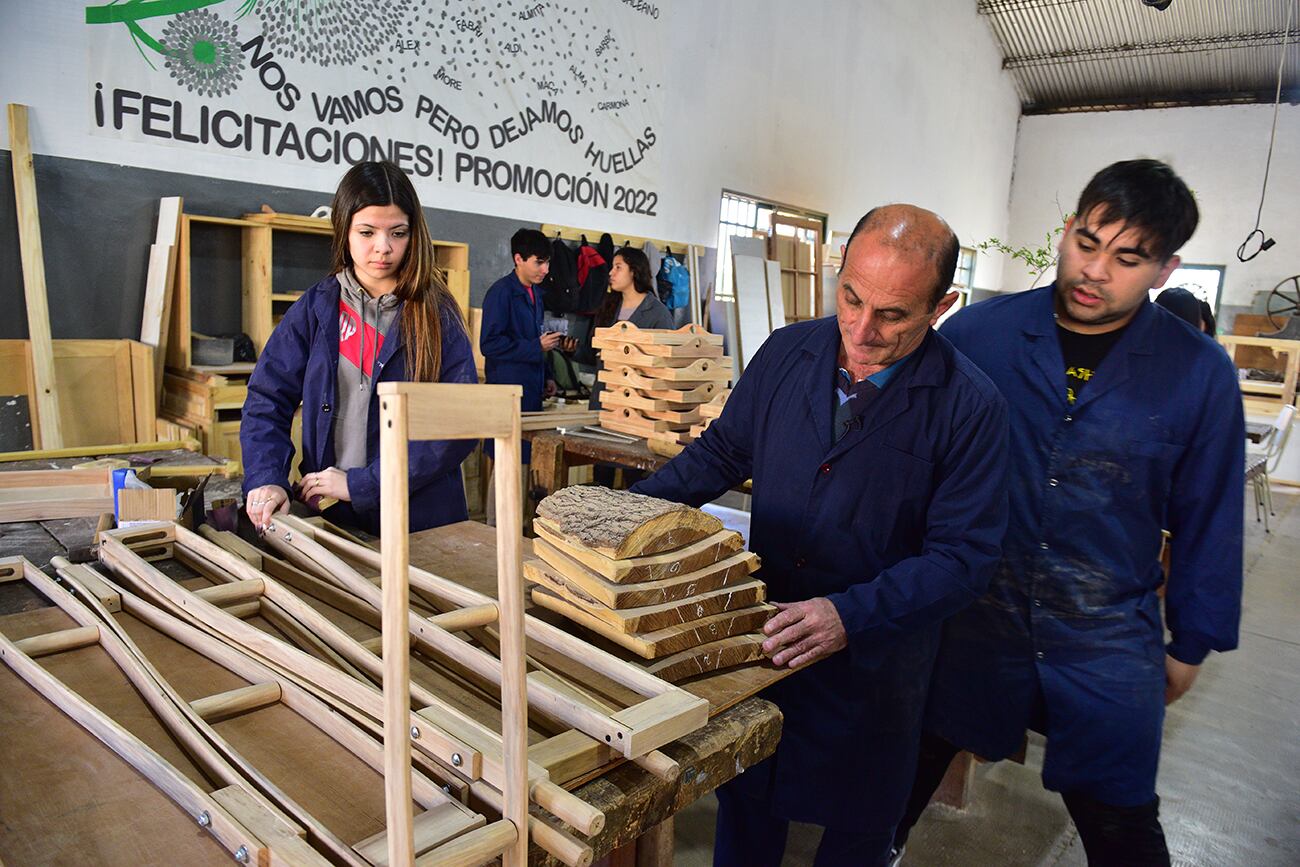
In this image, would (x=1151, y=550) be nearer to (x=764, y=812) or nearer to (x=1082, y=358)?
(x=1082, y=358)

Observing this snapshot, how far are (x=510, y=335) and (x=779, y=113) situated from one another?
16.3 ft

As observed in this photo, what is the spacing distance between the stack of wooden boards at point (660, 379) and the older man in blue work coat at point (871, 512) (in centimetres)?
193

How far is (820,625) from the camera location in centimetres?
151

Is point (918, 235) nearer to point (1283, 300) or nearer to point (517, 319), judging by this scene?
point (517, 319)

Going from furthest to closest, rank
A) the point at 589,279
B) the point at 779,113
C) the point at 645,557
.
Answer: the point at 779,113 → the point at 589,279 → the point at 645,557

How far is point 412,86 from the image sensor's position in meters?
5.44

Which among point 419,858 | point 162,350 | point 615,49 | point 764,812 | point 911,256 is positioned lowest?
point 764,812

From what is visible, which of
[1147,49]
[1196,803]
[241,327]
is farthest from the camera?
[1147,49]

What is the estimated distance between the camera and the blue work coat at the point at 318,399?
6.97 ft

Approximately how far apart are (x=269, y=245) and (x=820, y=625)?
13.3 feet

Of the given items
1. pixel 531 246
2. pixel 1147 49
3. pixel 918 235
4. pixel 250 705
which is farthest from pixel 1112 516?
pixel 1147 49

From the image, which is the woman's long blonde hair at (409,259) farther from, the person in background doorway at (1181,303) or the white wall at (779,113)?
the person in background doorway at (1181,303)

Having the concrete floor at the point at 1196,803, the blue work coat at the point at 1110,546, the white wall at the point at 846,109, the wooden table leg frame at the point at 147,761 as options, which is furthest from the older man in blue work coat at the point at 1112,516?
the white wall at the point at 846,109

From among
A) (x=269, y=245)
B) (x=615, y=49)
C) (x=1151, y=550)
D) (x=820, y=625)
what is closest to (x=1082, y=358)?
(x=1151, y=550)
